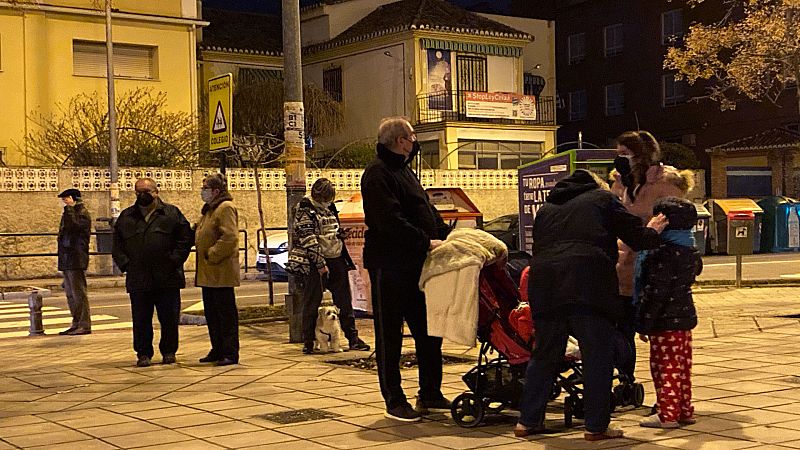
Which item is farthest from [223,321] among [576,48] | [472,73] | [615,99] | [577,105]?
[576,48]

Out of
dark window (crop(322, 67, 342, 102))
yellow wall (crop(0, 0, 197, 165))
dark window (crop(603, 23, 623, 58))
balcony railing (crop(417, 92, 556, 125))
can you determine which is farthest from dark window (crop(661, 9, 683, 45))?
yellow wall (crop(0, 0, 197, 165))

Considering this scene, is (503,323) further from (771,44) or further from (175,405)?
(771,44)

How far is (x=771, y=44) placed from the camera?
19516 millimetres

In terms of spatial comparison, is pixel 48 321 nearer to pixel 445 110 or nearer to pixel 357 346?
pixel 357 346

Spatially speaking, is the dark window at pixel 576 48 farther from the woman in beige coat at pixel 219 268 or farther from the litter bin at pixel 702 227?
the woman in beige coat at pixel 219 268

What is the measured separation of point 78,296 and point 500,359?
814 cm

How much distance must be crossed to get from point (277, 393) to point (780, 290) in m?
12.0

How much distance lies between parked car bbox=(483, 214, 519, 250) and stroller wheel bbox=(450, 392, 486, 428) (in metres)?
17.8

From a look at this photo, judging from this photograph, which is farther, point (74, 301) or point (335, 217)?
point (74, 301)

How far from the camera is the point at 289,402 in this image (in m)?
9.07

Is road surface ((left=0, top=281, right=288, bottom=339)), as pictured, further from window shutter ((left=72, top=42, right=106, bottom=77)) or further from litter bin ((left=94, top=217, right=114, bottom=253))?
window shutter ((left=72, top=42, right=106, bottom=77))

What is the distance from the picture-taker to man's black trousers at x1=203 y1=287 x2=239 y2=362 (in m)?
11.3

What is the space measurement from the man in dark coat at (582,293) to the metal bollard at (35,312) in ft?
29.8

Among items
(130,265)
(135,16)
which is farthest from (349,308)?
(135,16)
